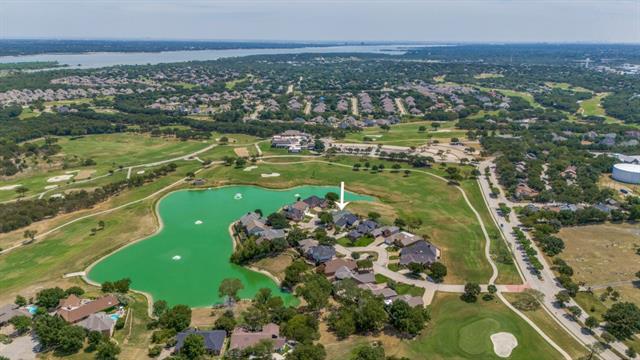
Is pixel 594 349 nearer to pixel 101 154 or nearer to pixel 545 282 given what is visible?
pixel 545 282

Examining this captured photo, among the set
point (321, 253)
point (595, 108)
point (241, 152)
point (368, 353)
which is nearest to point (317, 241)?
point (321, 253)

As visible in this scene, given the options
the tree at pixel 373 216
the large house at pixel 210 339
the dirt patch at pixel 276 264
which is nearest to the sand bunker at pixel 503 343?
the dirt patch at pixel 276 264

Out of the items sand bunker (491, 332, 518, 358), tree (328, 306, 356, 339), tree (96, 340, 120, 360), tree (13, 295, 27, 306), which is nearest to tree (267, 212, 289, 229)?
tree (328, 306, 356, 339)

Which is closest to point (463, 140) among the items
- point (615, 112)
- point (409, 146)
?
Result: point (409, 146)

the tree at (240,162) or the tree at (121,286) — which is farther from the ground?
the tree at (240,162)

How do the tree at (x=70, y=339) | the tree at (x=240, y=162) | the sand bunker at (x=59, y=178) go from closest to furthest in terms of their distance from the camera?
the tree at (x=70, y=339) < the sand bunker at (x=59, y=178) < the tree at (x=240, y=162)

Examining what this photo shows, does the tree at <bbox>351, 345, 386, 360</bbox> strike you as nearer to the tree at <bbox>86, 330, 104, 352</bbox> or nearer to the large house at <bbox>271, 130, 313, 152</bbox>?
the tree at <bbox>86, 330, 104, 352</bbox>

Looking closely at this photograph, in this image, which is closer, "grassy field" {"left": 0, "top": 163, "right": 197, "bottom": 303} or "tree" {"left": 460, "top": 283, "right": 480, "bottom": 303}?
"tree" {"left": 460, "top": 283, "right": 480, "bottom": 303}

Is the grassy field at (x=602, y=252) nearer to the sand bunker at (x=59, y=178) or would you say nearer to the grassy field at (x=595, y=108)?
the sand bunker at (x=59, y=178)
